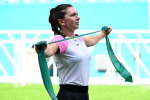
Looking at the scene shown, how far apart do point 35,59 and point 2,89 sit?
3.74 feet

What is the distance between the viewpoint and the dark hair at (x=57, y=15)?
2.78 meters

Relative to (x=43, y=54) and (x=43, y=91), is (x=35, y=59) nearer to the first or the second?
(x=43, y=91)

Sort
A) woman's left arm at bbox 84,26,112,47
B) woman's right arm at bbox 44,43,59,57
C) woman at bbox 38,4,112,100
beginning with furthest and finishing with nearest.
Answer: woman's left arm at bbox 84,26,112,47 < woman at bbox 38,4,112,100 < woman's right arm at bbox 44,43,59,57

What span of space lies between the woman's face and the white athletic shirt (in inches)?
5.0

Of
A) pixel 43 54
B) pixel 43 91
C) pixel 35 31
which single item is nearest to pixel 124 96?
pixel 43 91

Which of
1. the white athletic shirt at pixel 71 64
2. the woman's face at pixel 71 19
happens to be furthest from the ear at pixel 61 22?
the white athletic shirt at pixel 71 64

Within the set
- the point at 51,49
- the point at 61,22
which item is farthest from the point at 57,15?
the point at 51,49

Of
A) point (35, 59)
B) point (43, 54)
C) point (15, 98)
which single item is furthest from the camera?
point (35, 59)

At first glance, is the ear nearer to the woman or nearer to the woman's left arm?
the woman

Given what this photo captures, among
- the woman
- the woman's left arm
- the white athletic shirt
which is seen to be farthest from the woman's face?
the woman's left arm

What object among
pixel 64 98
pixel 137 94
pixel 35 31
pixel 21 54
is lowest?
pixel 137 94

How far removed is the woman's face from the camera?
274 centimetres

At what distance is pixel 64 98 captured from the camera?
8.64 ft

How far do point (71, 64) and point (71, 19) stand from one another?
36 cm
